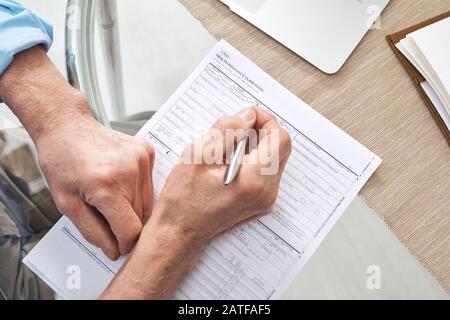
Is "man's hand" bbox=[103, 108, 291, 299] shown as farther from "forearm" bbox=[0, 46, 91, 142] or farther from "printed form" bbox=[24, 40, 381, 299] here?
"forearm" bbox=[0, 46, 91, 142]

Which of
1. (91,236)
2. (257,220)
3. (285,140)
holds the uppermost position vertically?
(285,140)

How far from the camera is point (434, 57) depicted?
65cm

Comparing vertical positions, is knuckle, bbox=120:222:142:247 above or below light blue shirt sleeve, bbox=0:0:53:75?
below

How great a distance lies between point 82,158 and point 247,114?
22 centimetres

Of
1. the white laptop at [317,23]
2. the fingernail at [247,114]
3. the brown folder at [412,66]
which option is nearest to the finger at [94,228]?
the fingernail at [247,114]

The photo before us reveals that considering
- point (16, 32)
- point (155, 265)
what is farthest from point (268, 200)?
point (16, 32)

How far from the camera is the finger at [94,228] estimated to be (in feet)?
1.95

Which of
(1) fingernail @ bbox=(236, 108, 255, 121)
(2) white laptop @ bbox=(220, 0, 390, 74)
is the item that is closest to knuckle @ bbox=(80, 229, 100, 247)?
(1) fingernail @ bbox=(236, 108, 255, 121)

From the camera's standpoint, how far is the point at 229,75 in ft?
2.19

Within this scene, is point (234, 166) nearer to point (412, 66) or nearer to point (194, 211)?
point (194, 211)

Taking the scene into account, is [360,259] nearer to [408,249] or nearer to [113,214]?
[408,249]

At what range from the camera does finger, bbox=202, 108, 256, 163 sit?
59 centimetres
